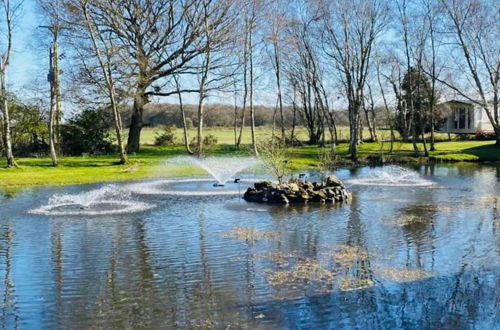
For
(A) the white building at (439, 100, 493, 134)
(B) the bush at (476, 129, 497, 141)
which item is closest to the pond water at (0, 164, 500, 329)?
(B) the bush at (476, 129, 497, 141)

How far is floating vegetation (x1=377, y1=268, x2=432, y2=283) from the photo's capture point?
9398 mm

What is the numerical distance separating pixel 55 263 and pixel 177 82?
32116mm

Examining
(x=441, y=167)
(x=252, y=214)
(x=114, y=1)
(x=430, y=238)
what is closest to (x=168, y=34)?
(x=114, y=1)

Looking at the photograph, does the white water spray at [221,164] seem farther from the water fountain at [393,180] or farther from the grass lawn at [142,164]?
the water fountain at [393,180]

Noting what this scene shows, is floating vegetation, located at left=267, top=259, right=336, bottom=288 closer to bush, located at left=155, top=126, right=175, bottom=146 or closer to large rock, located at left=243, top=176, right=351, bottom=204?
large rock, located at left=243, top=176, right=351, bottom=204

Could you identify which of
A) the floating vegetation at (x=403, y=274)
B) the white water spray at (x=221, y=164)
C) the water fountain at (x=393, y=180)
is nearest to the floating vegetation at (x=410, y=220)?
the floating vegetation at (x=403, y=274)

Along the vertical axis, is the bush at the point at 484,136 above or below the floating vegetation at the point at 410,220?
above

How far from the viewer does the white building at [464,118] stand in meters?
59.4

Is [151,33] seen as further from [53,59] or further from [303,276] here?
[303,276]

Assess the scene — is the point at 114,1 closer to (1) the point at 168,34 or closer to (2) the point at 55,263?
(1) the point at 168,34

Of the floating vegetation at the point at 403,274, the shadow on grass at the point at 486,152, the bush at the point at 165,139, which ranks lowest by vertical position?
the floating vegetation at the point at 403,274

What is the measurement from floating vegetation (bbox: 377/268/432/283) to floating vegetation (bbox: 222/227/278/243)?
3466 millimetres

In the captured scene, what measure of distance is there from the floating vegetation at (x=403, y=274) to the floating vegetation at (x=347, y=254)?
0.74 meters

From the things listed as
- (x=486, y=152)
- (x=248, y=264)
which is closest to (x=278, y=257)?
(x=248, y=264)
